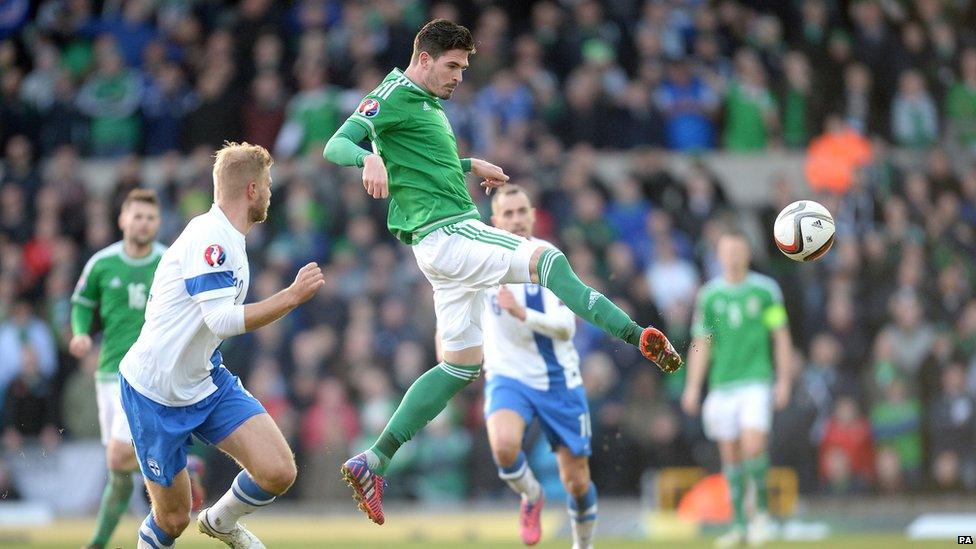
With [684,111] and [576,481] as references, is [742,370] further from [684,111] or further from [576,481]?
[684,111]

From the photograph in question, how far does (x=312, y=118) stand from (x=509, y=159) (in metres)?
2.60

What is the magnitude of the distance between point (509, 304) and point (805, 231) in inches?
78.5

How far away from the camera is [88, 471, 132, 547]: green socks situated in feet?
34.0

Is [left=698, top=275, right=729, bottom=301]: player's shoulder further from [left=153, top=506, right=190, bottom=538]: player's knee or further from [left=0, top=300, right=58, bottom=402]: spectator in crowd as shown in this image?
[left=0, top=300, right=58, bottom=402]: spectator in crowd

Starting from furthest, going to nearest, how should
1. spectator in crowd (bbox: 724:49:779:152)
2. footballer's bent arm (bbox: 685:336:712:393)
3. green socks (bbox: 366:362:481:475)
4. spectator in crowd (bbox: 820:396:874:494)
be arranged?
spectator in crowd (bbox: 724:49:779:152) < spectator in crowd (bbox: 820:396:874:494) < footballer's bent arm (bbox: 685:336:712:393) < green socks (bbox: 366:362:481:475)

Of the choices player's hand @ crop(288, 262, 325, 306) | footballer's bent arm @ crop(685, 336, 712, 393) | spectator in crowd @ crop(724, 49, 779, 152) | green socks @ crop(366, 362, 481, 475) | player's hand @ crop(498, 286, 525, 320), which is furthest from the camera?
Result: spectator in crowd @ crop(724, 49, 779, 152)

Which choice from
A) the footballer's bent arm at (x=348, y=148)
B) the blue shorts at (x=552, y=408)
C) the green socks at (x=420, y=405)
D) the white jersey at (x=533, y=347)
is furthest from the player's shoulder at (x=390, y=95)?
the blue shorts at (x=552, y=408)

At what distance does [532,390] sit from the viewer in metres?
10.3

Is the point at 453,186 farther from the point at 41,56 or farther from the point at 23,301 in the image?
the point at 41,56

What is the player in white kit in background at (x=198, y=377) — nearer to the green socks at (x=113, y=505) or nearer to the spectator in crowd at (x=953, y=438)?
the green socks at (x=113, y=505)

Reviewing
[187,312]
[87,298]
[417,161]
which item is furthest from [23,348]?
[417,161]

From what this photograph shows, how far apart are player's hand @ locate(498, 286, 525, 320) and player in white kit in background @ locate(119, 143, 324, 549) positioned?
6.73 feet

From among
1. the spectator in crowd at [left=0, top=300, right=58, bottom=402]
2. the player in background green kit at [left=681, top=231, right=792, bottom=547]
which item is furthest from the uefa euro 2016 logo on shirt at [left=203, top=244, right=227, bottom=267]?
the spectator in crowd at [left=0, top=300, right=58, bottom=402]

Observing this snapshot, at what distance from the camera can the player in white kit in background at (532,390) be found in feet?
33.0
